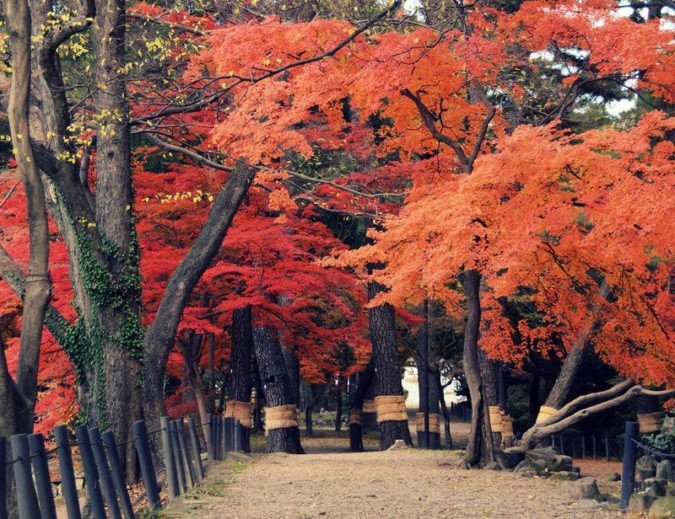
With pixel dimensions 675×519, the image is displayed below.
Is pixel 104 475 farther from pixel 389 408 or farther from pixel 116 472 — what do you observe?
pixel 389 408

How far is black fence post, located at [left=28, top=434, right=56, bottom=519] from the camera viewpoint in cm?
680

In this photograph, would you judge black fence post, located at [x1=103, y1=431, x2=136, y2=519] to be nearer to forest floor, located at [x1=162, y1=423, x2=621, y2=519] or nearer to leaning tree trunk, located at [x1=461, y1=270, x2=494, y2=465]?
forest floor, located at [x1=162, y1=423, x2=621, y2=519]

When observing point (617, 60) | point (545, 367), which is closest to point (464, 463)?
point (617, 60)

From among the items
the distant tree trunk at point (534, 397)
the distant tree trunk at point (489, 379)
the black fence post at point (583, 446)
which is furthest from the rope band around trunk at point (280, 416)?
the black fence post at point (583, 446)

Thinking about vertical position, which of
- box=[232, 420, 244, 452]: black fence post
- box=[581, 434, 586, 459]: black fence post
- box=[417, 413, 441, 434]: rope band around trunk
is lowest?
box=[581, 434, 586, 459]: black fence post

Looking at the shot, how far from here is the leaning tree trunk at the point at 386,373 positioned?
23.8 metres

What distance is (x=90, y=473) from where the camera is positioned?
809 centimetres

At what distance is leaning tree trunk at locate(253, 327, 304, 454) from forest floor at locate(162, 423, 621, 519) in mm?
5100

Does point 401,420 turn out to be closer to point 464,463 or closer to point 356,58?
point 464,463

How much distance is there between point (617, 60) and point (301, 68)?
616 cm

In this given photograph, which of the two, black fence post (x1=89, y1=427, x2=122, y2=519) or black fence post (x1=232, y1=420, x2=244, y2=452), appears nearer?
black fence post (x1=89, y1=427, x2=122, y2=519)

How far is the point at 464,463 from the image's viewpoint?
17.0m

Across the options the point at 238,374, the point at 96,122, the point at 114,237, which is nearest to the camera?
the point at 96,122

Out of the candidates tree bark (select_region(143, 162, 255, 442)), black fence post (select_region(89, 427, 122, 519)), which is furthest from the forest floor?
black fence post (select_region(89, 427, 122, 519))
